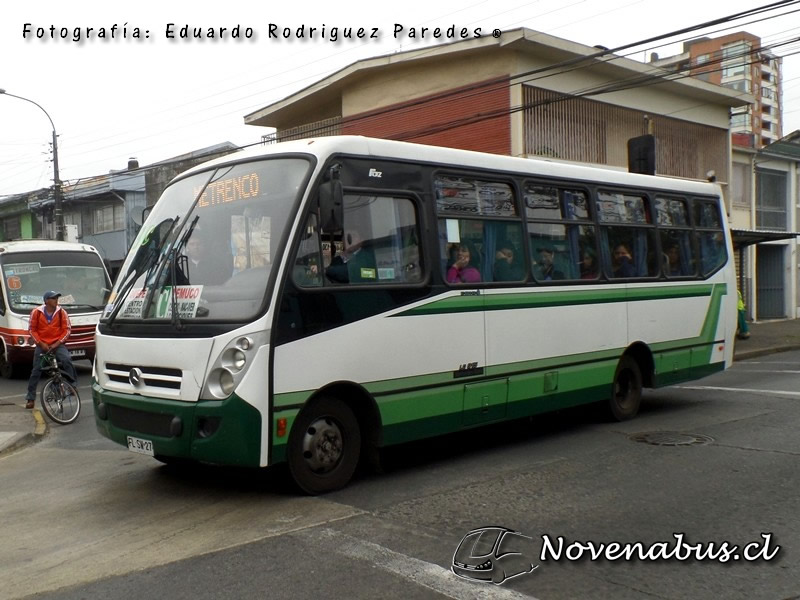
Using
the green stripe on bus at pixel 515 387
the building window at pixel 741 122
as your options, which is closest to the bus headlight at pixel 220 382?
the green stripe on bus at pixel 515 387

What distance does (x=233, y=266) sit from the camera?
674 cm

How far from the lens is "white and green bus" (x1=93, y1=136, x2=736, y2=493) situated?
6.46m

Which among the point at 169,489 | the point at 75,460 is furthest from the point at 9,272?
the point at 169,489

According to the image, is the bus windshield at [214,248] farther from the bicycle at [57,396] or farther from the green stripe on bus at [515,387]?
the bicycle at [57,396]

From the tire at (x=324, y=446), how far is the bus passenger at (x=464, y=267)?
1737 mm

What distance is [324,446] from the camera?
6902 mm

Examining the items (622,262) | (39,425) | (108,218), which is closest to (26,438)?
(39,425)

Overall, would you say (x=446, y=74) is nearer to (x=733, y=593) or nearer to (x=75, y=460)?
(x=75, y=460)

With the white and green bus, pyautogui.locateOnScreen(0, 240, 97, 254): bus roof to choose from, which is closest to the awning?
the white and green bus

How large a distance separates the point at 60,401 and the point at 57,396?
8cm

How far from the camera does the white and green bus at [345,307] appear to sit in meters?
6.46

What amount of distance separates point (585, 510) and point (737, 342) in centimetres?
1752

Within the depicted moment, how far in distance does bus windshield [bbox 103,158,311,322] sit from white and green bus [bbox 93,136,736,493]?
0.02m

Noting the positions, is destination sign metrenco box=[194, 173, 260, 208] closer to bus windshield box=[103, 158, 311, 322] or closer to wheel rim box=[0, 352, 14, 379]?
bus windshield box=[103, 158, 311, 322]
